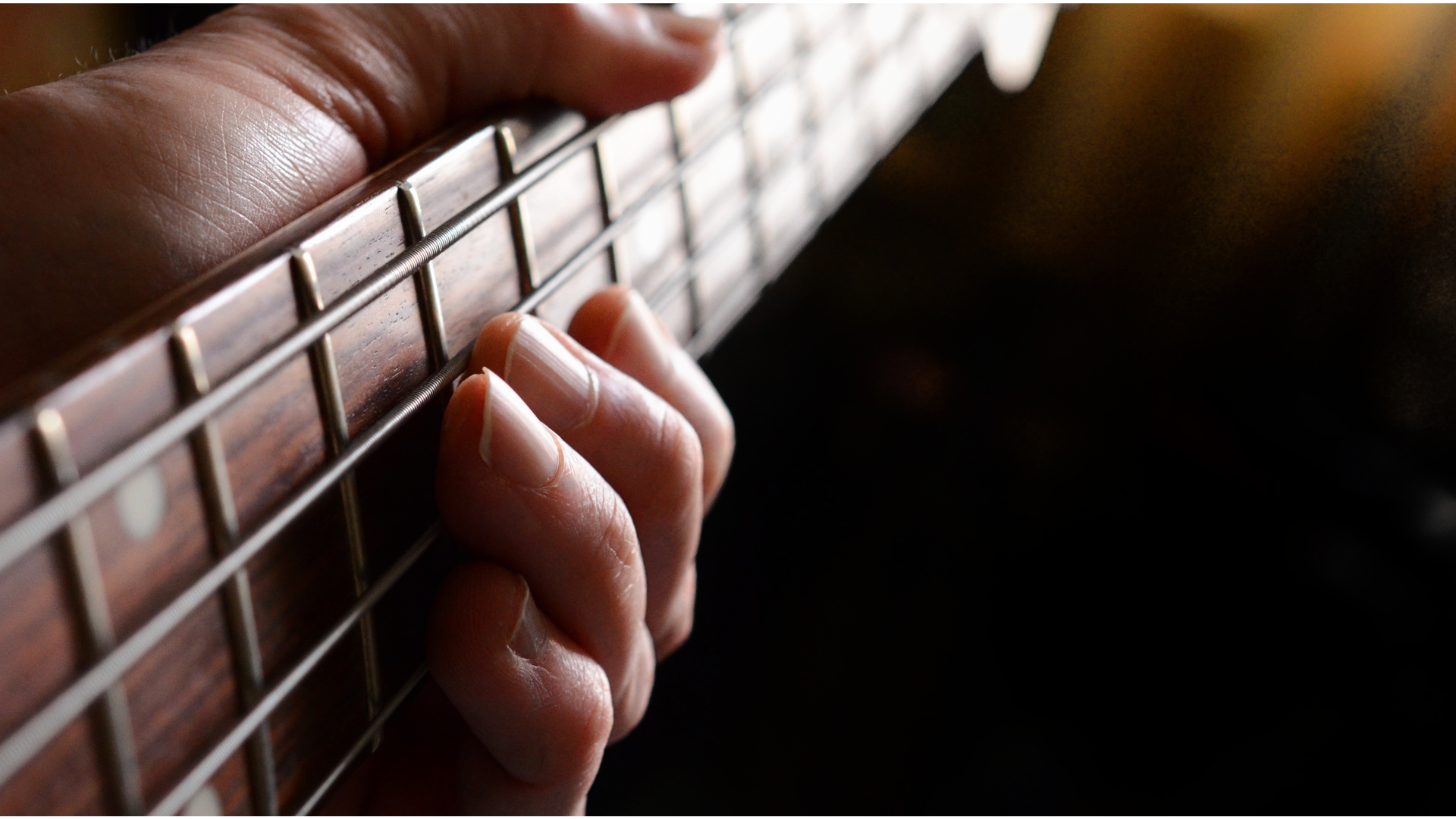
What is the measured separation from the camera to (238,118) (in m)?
0.36

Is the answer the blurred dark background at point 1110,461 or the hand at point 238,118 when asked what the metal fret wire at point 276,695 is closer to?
the hand at point 238,118

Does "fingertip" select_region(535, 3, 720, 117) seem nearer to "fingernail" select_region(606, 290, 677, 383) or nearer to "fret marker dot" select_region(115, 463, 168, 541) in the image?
"fingernail" select_region(606, 290, 677, 383)

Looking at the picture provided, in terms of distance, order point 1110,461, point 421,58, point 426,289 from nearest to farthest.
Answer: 1. point 426,289
2. point 421,58
3. point 1110,461

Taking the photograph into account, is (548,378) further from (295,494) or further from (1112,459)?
(1112,459)

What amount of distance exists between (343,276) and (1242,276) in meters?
1.01

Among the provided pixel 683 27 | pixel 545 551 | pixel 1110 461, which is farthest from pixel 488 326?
pixel 1110 461

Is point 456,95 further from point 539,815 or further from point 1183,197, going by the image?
point 1183,197

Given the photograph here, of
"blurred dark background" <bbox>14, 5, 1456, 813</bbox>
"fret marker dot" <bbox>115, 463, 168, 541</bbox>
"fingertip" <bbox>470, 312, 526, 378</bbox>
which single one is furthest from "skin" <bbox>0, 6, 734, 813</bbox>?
"blurred dark background" <bbox>14, 5, 1456, 813</bbox>

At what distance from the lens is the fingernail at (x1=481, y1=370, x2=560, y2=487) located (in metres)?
0.32

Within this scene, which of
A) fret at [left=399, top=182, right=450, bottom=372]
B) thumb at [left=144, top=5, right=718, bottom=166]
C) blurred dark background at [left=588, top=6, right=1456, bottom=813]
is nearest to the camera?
fret at [left=399, top=182, right=450, bottom=372]

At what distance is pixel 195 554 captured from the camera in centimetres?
23

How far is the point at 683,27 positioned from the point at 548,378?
0.24 meters

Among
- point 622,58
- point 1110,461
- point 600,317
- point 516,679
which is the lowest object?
point 1110,461

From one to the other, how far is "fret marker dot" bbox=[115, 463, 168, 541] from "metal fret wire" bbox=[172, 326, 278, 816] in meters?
0.01
